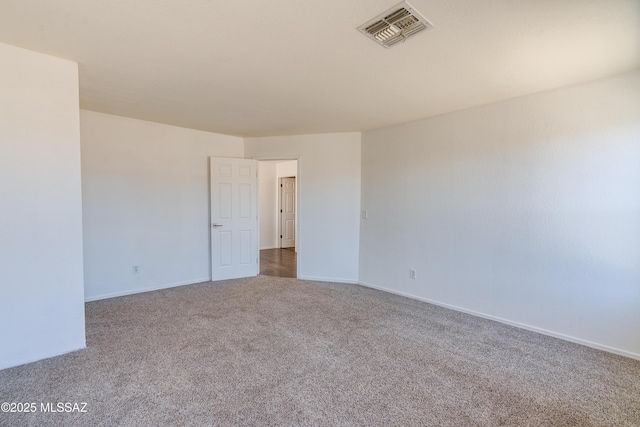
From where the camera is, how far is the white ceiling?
1748mm

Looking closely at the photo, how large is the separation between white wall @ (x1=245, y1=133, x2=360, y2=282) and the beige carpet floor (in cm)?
149

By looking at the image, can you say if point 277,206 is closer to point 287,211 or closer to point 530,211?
point 287,211

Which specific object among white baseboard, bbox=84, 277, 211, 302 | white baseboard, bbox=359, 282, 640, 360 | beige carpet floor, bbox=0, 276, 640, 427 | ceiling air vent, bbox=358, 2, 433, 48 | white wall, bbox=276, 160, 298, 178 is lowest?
beige carpet floor, bbox=0, 276, 640, 427

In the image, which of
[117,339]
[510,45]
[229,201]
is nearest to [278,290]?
[229,201]

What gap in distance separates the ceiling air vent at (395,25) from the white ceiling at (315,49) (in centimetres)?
6

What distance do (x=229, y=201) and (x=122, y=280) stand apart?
1.85 metres

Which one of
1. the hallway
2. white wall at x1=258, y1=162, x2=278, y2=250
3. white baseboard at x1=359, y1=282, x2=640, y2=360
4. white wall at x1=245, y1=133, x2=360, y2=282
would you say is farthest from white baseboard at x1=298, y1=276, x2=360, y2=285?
white wall at x1=258, y1=162, x2=278, y2=250

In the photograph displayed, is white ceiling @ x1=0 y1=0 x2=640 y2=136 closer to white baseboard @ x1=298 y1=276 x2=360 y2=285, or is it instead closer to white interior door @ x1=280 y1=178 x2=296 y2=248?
white baseboard @ x1=298 y1=276 x2=360 y2=285

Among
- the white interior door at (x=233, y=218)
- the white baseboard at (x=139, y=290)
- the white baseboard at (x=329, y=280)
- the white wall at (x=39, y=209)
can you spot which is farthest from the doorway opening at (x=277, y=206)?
the white wall at (x=39, y=209)

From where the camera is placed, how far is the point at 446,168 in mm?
3705

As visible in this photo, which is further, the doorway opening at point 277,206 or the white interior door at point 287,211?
the white interior door at point 287,211

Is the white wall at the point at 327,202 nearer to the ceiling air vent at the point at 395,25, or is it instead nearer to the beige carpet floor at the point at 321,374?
the beige carpet floor at the point at 321,374

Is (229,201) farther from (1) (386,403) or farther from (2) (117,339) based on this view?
(1) (386,403)

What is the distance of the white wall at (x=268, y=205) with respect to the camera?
7957 mm
